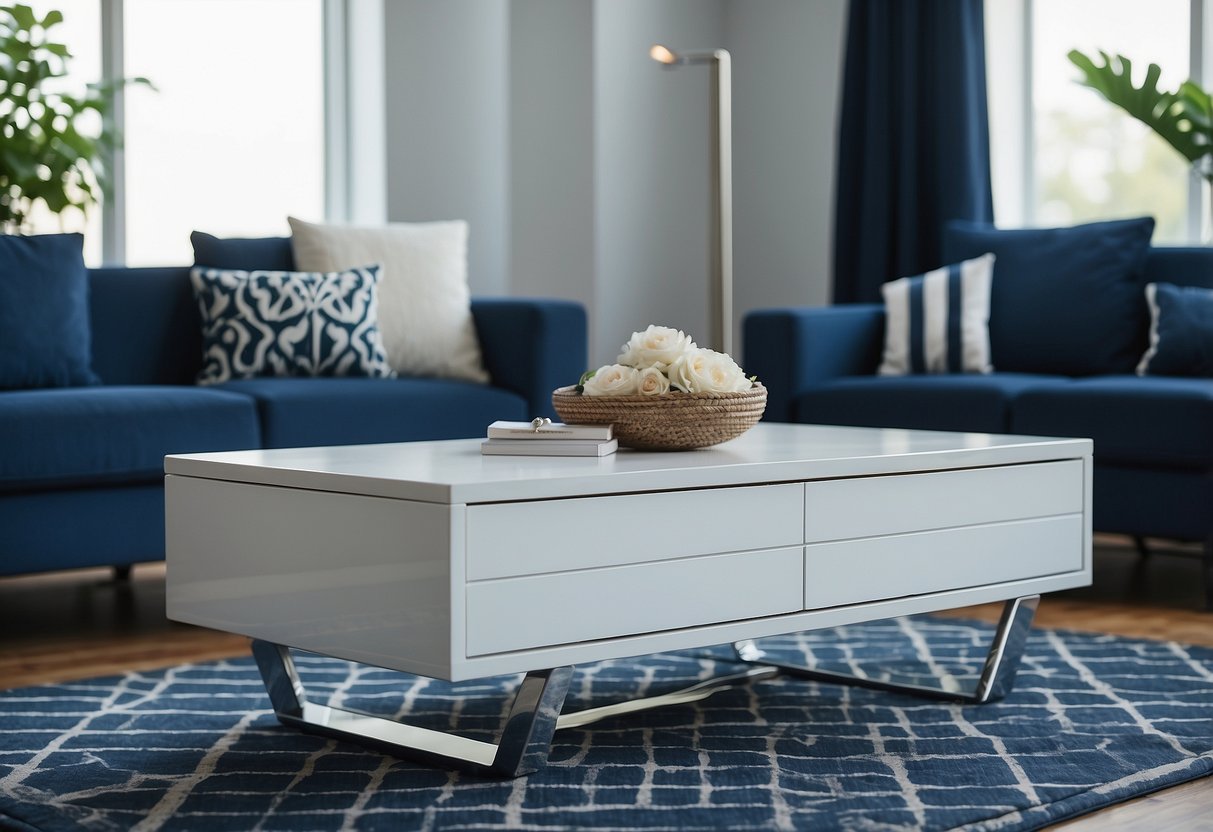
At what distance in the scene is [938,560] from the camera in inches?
91.8

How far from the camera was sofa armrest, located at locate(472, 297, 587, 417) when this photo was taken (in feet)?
12.8

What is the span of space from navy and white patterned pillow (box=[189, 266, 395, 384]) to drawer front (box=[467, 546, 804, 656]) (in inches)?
76.9

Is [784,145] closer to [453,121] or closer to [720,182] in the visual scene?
[453,121]

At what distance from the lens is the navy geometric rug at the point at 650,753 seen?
1896mm

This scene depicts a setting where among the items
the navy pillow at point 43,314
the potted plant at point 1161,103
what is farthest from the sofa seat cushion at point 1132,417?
the navy pillow at point 43,314

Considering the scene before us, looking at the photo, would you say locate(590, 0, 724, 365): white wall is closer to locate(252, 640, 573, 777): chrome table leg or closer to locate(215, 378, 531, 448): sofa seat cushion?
locate(215, 378, 531, 448): sofa seat cushion

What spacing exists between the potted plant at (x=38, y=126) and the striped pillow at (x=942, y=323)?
245 cm

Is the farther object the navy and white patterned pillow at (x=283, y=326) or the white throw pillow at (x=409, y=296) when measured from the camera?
the white throw pillow at (x=409, y=296)

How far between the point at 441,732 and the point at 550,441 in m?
0.46

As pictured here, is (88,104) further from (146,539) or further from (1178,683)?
(1178,683)

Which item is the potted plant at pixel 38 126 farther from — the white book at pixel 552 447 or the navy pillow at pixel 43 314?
the white book at pixel 552 447

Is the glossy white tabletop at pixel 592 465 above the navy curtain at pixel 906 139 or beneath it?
beneath

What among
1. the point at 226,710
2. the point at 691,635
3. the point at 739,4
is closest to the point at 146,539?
the point at 226,710

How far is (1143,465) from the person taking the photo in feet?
11.5
